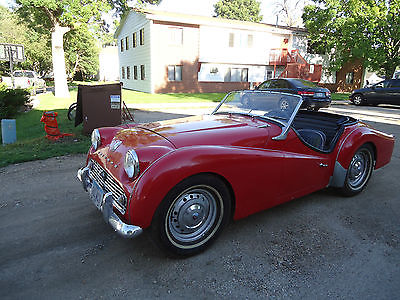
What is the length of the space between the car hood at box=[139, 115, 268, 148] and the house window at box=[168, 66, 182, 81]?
66.1ft

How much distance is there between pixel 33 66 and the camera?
39.2 m

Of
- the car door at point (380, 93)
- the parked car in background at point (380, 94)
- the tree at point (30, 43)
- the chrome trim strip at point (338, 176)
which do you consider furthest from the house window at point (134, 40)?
the chrome trim strip at point (338, 176)

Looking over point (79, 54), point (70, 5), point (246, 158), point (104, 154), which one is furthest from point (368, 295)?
point (79, 54)

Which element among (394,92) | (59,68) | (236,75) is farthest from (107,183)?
(236,75)

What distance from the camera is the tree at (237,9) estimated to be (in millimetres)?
57031

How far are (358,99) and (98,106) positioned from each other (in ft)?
50.0

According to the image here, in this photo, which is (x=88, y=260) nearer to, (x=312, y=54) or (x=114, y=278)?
(x=114, y=278)

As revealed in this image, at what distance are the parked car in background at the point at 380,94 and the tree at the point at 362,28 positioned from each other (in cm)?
856

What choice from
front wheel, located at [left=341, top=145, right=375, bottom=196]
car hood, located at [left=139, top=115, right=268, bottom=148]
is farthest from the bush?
front wheel, located at [left=341, top=145, right=375, bottom=196]

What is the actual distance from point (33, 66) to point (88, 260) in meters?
44.7

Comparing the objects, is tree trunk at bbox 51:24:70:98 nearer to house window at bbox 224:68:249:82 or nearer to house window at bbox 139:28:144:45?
house window at bbox 139:28:144:45

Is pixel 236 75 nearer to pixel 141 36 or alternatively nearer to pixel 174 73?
pixel 174 73

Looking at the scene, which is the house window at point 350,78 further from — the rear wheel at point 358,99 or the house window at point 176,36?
the house window at point 176,36

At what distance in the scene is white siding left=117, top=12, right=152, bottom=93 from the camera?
72.8 ft
